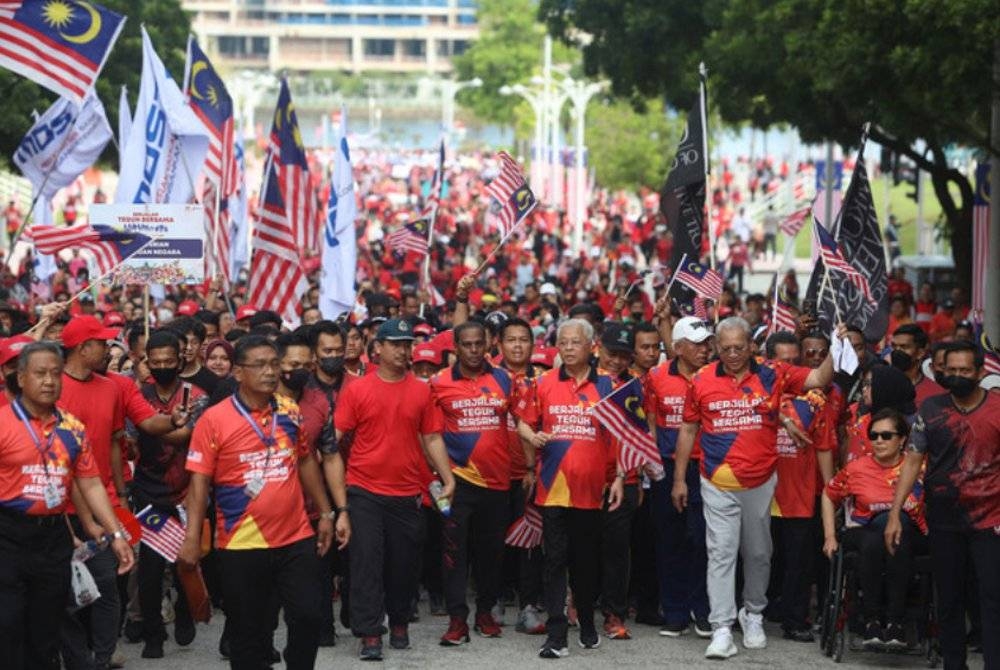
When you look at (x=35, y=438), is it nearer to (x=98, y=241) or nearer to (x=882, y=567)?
(x=882, y=567)

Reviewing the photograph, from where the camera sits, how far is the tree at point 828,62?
1975 centimetres

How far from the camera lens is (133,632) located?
11648mm

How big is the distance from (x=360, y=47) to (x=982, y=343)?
16384cm

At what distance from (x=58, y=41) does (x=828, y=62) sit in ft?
29.6

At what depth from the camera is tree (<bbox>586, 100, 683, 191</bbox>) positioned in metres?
61.3

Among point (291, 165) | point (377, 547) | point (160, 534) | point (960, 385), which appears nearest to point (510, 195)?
point (291, 165)

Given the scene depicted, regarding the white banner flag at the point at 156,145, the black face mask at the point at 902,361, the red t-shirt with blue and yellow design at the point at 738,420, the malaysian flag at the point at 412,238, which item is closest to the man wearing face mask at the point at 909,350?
the black face mask at the point at 902,361

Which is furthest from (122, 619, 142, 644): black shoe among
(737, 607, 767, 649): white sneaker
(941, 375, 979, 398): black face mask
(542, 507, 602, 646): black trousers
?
(941, 375, 979, 398): black face mask

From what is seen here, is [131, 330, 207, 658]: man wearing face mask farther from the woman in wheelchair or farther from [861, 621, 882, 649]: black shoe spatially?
[861, 621, 882, 649]: black shoe

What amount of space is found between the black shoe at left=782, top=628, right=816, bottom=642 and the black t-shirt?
6.11 feet

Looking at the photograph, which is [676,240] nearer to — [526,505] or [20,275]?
[526,505]

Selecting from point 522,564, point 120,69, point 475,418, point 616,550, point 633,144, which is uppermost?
point 633,144

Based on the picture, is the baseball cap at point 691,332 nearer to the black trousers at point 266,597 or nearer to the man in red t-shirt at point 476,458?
the man in red t-shirt at point 476,458

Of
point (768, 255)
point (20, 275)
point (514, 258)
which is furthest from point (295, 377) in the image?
point (768, 255)
